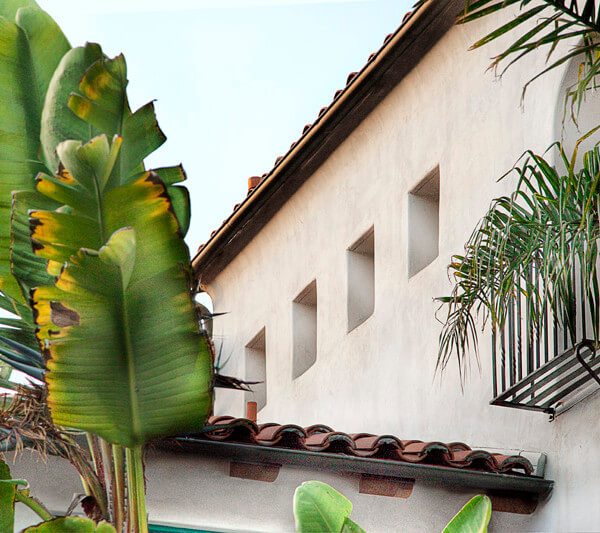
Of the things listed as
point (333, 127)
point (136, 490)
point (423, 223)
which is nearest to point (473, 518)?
point (136, 490)

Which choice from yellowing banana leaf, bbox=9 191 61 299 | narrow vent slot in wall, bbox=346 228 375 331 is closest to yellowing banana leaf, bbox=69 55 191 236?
yellowing banana leaf, bbox=9 191 61 299

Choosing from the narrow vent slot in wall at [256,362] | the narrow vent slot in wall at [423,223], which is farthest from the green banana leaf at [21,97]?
the narrow vent slot in wall at [256,362]

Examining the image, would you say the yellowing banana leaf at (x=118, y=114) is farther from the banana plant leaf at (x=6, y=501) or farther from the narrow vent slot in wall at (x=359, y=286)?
the narrow vent slot in wall at (x=359, y=286)

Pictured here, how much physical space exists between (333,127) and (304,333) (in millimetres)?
3037

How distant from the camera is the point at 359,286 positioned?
1276 centimetres

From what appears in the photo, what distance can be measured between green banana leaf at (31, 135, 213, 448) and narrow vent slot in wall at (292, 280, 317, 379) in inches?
354

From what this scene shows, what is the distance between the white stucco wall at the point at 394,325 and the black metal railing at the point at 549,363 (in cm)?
17

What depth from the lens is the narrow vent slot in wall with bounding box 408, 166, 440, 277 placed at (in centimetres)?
1118

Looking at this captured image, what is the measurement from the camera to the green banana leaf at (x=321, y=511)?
5773mm

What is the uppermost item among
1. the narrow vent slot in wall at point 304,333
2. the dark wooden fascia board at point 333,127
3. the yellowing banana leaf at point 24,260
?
the dark wooden fascia board at point 333,127

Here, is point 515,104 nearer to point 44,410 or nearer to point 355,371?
point 355,371

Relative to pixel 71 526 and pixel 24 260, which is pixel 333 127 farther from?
pixel 71 526

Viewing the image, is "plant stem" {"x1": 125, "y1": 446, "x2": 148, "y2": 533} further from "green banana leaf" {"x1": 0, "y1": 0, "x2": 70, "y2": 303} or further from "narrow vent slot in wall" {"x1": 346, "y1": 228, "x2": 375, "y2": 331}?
"narrow vent slot in wall" {"x1": 346, "y1": 228, "x2": 375, "y2": 331}

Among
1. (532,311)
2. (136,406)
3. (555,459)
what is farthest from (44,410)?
(555,459)
